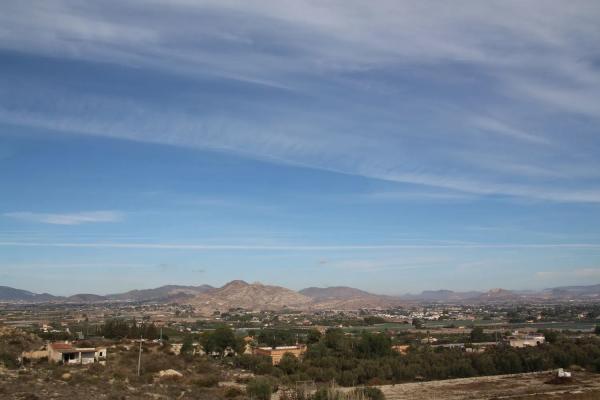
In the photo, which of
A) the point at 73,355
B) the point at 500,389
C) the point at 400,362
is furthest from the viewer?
the point at 400,362

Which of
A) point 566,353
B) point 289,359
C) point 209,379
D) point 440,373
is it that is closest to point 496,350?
point 566,353

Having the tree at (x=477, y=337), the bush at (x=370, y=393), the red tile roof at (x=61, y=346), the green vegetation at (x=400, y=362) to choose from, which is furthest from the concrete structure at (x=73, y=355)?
the tree at (x=477, y=337)

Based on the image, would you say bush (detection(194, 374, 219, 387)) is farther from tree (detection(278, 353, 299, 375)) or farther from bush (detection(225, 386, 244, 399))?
tree (detection(278, 353, 299, 375))

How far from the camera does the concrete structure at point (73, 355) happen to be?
158 ft

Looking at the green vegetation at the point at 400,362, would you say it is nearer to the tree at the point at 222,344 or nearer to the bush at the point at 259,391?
the tree at the point at 222,344

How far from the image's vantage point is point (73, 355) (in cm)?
4931

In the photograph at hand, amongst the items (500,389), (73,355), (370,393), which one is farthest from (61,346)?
(500,389)

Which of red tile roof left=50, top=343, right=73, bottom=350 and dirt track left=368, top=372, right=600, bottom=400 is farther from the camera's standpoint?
red tile roof left=50, top=343, right=73, bottom=350

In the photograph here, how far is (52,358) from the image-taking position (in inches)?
1918

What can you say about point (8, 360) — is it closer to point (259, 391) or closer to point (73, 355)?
point (73, 355)

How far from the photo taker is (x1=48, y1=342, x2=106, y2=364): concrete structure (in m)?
48.2

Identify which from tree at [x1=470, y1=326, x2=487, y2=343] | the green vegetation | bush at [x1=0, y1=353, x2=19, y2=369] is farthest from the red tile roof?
tree at [x1=470, y1=326, x2=487, y2=343]

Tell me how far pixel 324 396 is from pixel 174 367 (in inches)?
844

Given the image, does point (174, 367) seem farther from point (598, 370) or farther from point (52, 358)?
point (598, 370)
